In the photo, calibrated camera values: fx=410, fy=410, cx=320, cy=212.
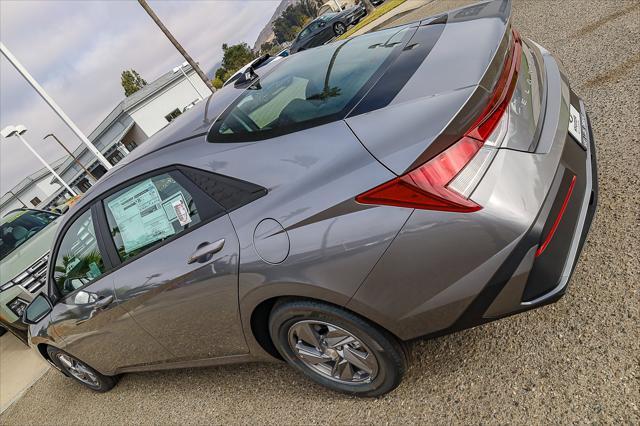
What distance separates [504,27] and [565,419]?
180cm

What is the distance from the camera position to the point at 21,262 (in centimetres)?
559

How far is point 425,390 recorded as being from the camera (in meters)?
2.10

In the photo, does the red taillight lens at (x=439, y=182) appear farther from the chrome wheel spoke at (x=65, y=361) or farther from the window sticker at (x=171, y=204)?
the chrome wheel spoke at (x=65, y=361)

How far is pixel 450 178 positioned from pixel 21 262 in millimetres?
→ 6157

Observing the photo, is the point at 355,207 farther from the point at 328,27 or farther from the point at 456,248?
the point at 328,27

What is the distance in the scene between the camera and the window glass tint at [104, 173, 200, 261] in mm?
2254

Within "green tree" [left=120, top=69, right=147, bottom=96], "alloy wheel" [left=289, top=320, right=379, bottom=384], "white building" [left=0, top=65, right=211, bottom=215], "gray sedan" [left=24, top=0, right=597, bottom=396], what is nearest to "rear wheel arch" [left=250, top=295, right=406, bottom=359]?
"gray sedan" [left=24, top=0, right=597, bottom=396]

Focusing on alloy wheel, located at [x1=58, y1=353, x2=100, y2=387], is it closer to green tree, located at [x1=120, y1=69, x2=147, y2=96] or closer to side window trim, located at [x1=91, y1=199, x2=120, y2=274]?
side window trim, located at [x1=91, y1=199, x2=120, y2=274]

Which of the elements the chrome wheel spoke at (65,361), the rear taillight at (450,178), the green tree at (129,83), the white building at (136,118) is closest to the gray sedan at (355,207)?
the rear taillight at (450,178)

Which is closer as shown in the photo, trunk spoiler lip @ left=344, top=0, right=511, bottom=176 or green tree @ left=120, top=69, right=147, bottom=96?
trunk spoiler lip @ left=344, top=0, right=511, bottom=176

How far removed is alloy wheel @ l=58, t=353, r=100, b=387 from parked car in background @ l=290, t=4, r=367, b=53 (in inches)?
663

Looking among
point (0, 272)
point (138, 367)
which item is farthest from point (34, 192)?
point (138, 367)

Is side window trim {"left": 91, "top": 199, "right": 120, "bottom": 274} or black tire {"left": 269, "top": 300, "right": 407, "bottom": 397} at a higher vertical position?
side window trim {"left": 91, "top": 199, "right": 120, "bottom": 274}

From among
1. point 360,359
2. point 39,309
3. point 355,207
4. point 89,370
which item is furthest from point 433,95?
point 89,370
